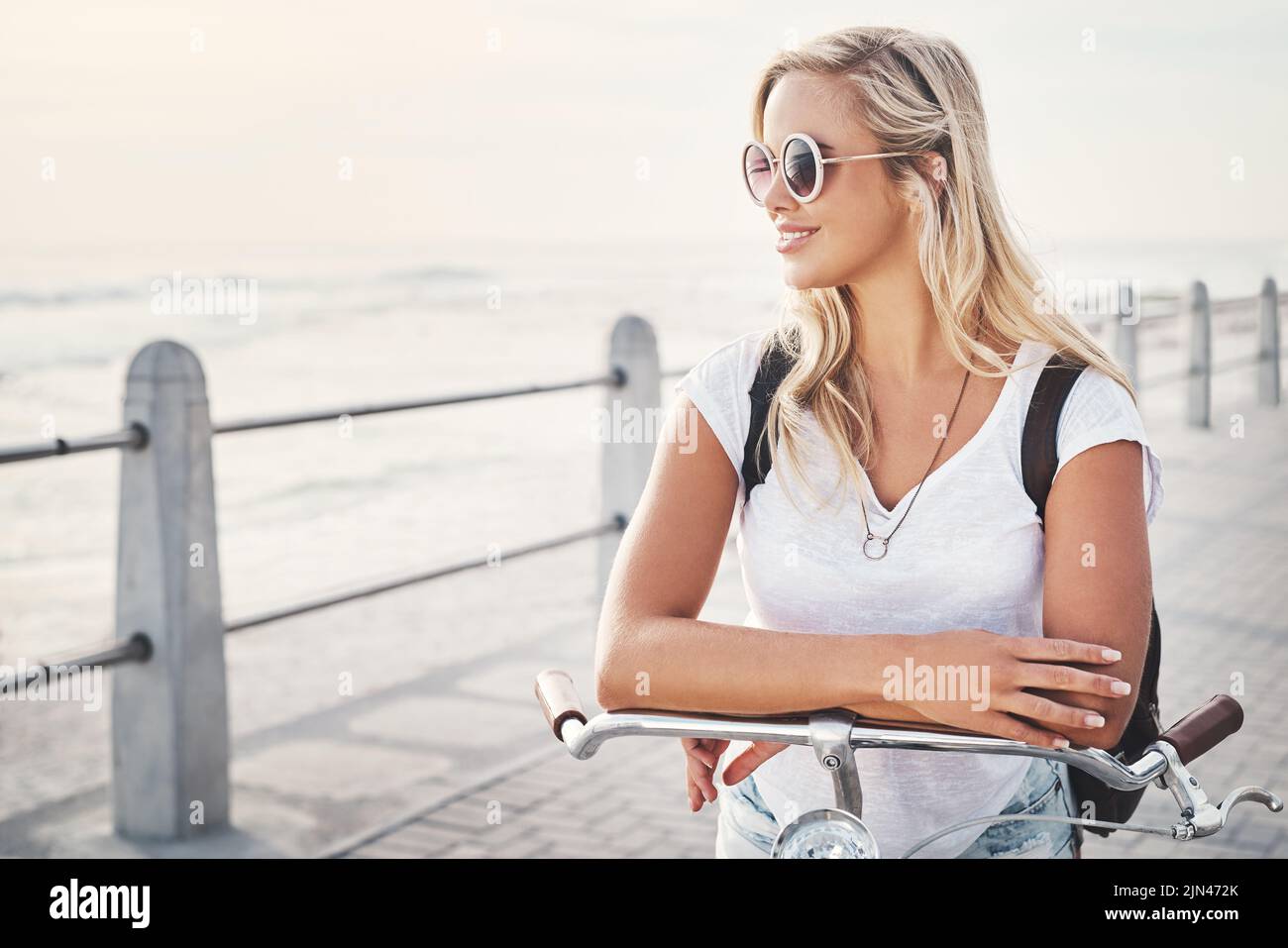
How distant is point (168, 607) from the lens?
4.24 meters

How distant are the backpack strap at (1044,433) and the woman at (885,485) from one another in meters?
Answer: 0.02

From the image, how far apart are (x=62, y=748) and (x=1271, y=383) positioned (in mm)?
13201

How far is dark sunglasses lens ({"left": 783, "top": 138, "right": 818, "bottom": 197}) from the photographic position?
194 cm

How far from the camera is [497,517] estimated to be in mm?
15414

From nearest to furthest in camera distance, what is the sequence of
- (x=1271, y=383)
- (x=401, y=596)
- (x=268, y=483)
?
(x=401, y=596)
(x=1271, y=383)
(x=268, y=483)

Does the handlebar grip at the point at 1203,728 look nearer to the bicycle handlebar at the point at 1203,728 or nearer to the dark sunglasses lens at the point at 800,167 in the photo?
the bicycle handlebar at the point at 1203,728

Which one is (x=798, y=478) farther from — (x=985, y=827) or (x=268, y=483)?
(x=268, y=483)

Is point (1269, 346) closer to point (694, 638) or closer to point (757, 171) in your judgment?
Result: point (757, 171)

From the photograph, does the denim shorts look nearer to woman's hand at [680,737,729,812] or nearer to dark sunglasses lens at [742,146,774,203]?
woman's hand at [680,737,729,812]

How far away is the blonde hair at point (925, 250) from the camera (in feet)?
6.48

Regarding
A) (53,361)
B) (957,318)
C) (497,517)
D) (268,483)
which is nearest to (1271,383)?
(497,517)

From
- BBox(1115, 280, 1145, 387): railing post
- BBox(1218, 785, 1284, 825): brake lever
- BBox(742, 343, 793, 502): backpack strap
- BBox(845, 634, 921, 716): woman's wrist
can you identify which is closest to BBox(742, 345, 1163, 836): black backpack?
BBox(742, 343, 793, 502): backpack strap

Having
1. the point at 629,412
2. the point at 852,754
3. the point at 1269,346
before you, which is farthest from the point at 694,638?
the point at 1269,346
